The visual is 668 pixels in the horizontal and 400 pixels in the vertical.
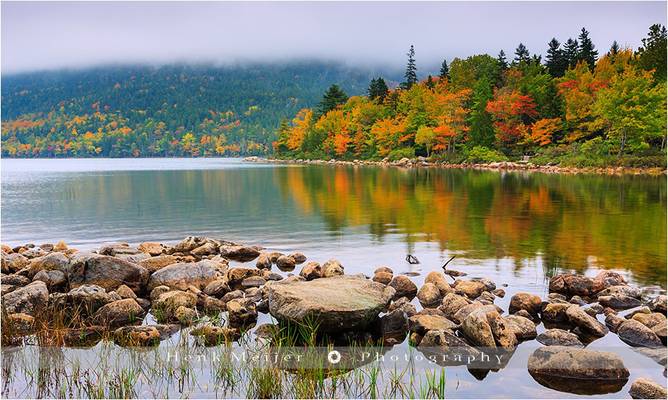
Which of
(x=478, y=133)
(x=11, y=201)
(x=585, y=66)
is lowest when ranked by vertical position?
(x=11, y=201)

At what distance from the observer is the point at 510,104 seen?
62531 mm

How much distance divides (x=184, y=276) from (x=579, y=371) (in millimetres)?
7310

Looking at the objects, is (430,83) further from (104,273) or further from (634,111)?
(104,273)

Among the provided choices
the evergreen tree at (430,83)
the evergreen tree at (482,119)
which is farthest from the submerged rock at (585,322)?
the evergreen tree at (430,83)

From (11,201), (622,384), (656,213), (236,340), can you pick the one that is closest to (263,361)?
(236,340)

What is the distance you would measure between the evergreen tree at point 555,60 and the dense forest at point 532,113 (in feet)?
0.40

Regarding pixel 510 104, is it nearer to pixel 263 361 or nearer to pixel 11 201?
pixel 11 201

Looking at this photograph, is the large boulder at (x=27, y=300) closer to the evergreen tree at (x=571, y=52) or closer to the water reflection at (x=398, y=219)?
the water reflection at (x=398, y=219)

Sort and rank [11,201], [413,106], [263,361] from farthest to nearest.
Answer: [413,106] < [11,201] < [263,361]

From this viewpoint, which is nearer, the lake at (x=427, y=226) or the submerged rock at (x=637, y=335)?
the submerged rock at (x=637, y=335)

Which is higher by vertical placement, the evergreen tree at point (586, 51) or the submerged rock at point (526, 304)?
the evergreen tree at point (586, 51)

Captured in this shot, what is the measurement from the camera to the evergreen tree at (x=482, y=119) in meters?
66.6

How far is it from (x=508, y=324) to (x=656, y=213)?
59.2 ft

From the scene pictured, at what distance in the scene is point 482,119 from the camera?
67.0 metres
